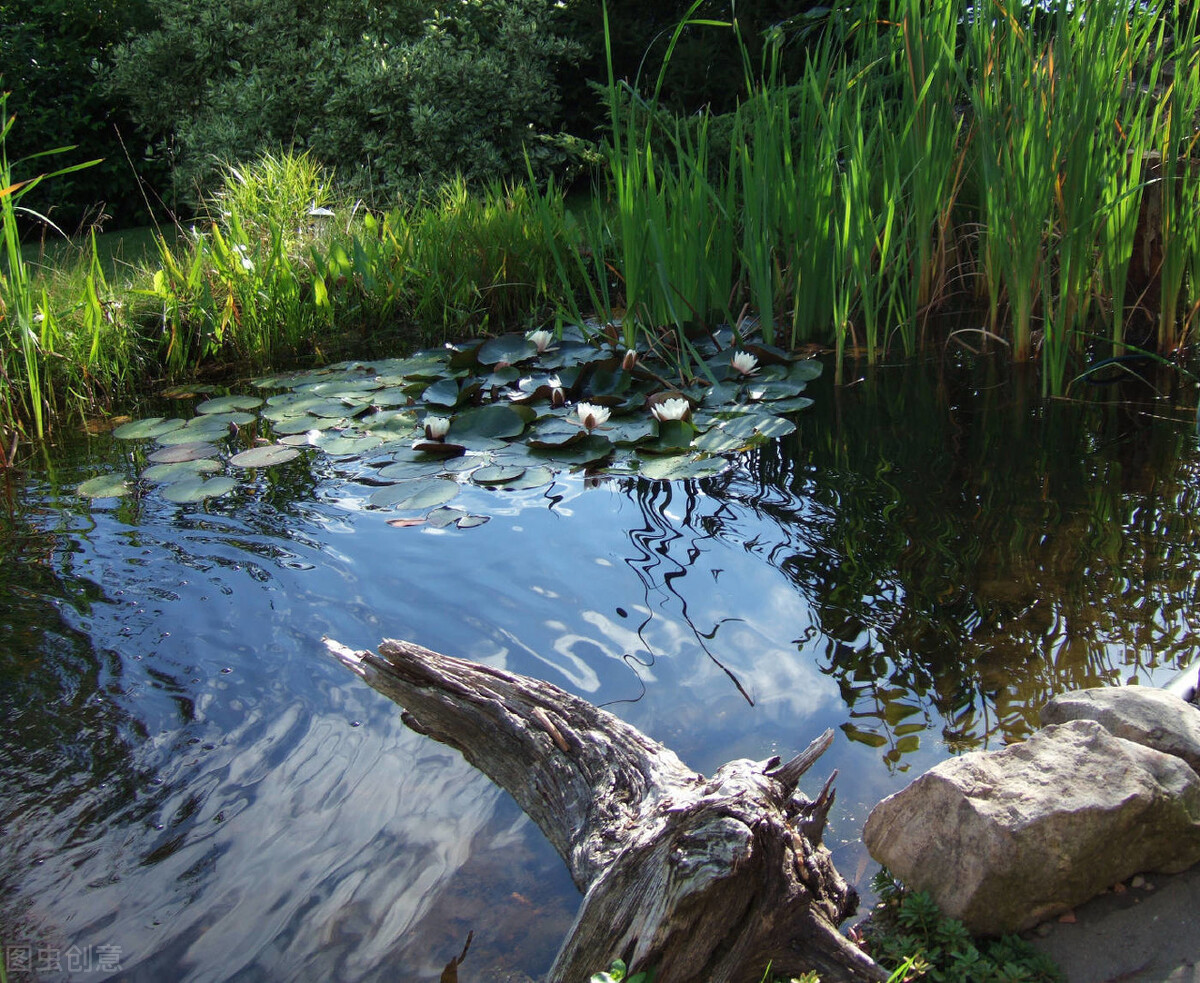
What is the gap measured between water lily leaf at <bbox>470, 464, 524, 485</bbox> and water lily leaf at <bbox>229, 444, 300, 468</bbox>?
69 cm

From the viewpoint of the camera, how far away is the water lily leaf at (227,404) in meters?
3.42

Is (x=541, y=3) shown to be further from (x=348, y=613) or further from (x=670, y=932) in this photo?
(x=670, y=932)

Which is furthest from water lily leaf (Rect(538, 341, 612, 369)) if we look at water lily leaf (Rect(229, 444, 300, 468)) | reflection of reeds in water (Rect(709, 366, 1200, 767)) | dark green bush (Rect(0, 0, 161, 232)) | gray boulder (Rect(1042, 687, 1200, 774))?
dark green bush (Rect(0, 0, 161, 232))

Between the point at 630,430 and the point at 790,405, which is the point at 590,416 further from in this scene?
the point at 790,405

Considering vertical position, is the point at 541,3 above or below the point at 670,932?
above

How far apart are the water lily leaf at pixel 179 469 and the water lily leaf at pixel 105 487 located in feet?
0.26

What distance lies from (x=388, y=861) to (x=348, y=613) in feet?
2.52

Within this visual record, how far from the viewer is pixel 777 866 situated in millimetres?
1134

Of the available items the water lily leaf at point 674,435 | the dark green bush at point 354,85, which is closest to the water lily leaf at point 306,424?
the water lily leaf at point 674,435

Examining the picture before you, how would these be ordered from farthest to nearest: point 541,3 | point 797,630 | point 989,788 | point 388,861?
point 541,3 → point 797,630 → point 388,861 → point 989,788

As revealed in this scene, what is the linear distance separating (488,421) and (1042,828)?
7.49 feet

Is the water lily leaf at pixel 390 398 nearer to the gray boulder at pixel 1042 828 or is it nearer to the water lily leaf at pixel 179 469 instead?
the water lily leaf at pixel 179 469

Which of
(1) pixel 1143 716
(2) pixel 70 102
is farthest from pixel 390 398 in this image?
(2) pixel 70 102

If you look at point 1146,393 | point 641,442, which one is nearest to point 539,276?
point 641,442
